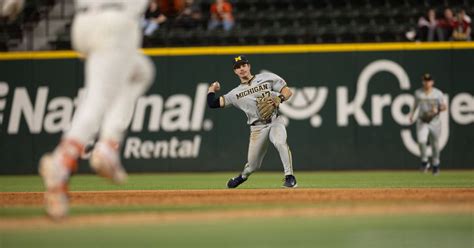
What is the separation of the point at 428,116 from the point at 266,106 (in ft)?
19.7

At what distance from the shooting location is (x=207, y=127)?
17453 millimetres

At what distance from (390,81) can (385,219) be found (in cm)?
1139

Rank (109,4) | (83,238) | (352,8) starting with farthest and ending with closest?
(352,8), (109,4), (83,238)

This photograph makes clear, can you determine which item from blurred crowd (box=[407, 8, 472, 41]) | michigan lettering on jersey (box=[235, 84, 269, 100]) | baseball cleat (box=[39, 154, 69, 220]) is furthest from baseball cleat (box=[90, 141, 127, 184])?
blurred crowd (box=[407, 8, 472, 41])

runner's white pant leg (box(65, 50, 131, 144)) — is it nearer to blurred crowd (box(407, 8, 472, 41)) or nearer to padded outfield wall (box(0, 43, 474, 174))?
padded outfield wall (box(0, 43, 474, 174))

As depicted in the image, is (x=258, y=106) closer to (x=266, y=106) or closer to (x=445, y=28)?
(x=266, y=106)

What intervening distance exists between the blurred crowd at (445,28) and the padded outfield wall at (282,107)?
1.09 feet

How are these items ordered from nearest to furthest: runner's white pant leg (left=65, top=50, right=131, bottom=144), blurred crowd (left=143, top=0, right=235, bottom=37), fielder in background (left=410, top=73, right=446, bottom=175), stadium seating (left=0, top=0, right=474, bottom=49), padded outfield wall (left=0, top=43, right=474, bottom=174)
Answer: runner's white pant leg (left=65, top=50, right=131, bottom=144)
fielder in background (left=410, top=73, right=446, bottom=175)
padded outfield wall (left=0, top=43, right=474, bottom=174)
stadium seating (left=0, top=0, right=474, bottom=49)
blurred crowd (left=143, top=0, right=235, bottom=37)

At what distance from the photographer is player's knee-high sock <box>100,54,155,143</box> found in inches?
234

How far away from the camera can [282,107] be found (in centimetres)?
1727

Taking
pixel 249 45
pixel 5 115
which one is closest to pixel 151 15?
pixel 249 45

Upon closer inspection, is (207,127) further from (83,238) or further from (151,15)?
(83,238)

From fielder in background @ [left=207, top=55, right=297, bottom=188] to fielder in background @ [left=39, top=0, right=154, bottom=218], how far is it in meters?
5.29

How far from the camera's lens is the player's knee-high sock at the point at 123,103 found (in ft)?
19.5
